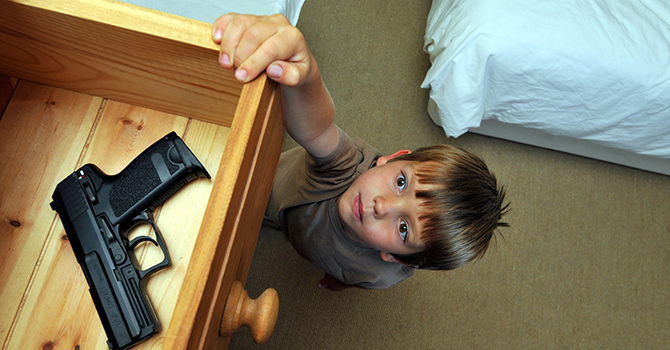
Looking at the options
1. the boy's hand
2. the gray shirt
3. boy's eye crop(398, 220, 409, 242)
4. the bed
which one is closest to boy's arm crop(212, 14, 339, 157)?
the boy's hand

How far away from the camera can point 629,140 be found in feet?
4.51

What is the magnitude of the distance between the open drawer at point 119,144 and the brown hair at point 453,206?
0.98ft

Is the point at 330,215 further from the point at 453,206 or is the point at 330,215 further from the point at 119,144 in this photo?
the point at 119,144

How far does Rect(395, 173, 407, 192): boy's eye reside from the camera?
0.76 m

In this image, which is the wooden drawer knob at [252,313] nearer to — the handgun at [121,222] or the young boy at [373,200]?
the handgun at [121,222]

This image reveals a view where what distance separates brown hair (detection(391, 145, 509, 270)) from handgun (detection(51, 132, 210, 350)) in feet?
1.30

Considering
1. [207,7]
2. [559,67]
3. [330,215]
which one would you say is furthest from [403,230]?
[559,67]

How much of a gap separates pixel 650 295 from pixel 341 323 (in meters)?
1.20

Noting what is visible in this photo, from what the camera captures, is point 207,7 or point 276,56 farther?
point 207,7

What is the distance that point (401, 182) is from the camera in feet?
2.52

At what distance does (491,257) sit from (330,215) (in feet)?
2.91

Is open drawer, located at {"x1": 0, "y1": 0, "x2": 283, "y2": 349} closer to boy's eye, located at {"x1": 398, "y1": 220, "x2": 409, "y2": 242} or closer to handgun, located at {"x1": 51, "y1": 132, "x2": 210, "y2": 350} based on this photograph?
handgun, located at {"x1": 51, "y1": 132, "x2": 210, "y2": 350}

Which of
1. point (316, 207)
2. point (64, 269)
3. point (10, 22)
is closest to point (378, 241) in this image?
point (316, 207)

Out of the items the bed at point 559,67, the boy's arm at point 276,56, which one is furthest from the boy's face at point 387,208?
the bed at point 559,67
